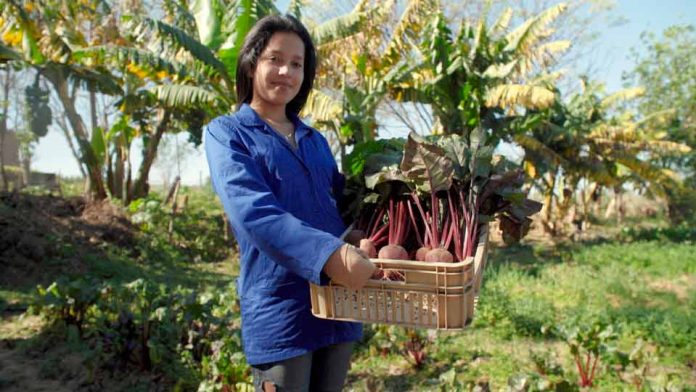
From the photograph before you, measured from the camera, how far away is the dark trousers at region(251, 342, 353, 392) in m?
1.46

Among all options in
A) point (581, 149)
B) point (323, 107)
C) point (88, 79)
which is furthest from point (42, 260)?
point (581, 149)

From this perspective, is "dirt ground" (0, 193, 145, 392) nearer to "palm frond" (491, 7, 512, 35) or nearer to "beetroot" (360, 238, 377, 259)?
"beetroot" (360, 238, 377, 259)

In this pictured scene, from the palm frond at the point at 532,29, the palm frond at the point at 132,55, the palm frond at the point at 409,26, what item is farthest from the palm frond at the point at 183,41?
the palm frond at the point at 532,29

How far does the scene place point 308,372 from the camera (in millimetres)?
1521

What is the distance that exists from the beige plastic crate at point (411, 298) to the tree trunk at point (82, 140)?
11.0 meters

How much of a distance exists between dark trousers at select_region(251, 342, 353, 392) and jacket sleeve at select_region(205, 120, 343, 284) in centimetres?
37

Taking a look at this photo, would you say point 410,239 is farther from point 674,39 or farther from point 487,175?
point 674,39

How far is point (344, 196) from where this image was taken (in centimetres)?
181

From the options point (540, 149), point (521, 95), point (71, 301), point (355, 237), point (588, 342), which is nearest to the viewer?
point (355, 237)

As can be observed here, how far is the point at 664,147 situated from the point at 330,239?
50.5ft

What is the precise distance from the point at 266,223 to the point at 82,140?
36.4 ft

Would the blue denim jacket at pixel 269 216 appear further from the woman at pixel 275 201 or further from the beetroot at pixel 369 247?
the beetroot at pixel 369 247

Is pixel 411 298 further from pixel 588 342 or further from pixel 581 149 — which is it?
pixel 581 149

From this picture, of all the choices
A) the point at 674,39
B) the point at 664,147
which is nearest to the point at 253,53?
the point at 664,147
